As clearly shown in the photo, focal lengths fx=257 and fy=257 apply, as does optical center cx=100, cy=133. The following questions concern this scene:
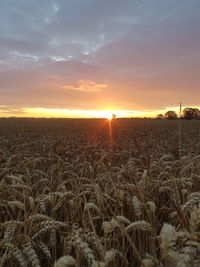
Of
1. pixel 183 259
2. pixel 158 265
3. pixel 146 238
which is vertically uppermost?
pixel 183 259

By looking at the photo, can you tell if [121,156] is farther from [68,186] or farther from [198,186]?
[198,186]

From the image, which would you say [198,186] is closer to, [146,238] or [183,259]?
[146,238]

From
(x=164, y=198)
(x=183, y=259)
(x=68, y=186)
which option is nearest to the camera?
(x=183, y=259)

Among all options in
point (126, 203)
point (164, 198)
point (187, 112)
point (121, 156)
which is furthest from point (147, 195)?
point (187, 112)

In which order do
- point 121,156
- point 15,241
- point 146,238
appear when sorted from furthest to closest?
1. point 121,156
2. point 146,238
3. point 15,241

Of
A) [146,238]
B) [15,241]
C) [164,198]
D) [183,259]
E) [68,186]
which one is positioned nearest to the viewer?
[183,259]

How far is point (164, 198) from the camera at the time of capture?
3.84 meters

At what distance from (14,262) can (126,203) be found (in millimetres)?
1457

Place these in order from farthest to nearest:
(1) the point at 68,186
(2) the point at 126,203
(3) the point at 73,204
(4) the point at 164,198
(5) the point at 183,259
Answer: (1) the point at 68,186, (4) the point at 164,198, (2) the point at 126,203, (3) the point at 73,204, (5) the point at 183,259

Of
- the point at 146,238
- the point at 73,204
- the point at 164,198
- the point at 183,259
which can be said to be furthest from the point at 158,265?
the point at 164,198

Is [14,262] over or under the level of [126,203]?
under

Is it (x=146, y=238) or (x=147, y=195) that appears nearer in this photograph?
(x=146, y=238)

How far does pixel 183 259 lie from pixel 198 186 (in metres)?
3.07

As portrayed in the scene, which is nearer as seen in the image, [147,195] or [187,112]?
[147,195]
